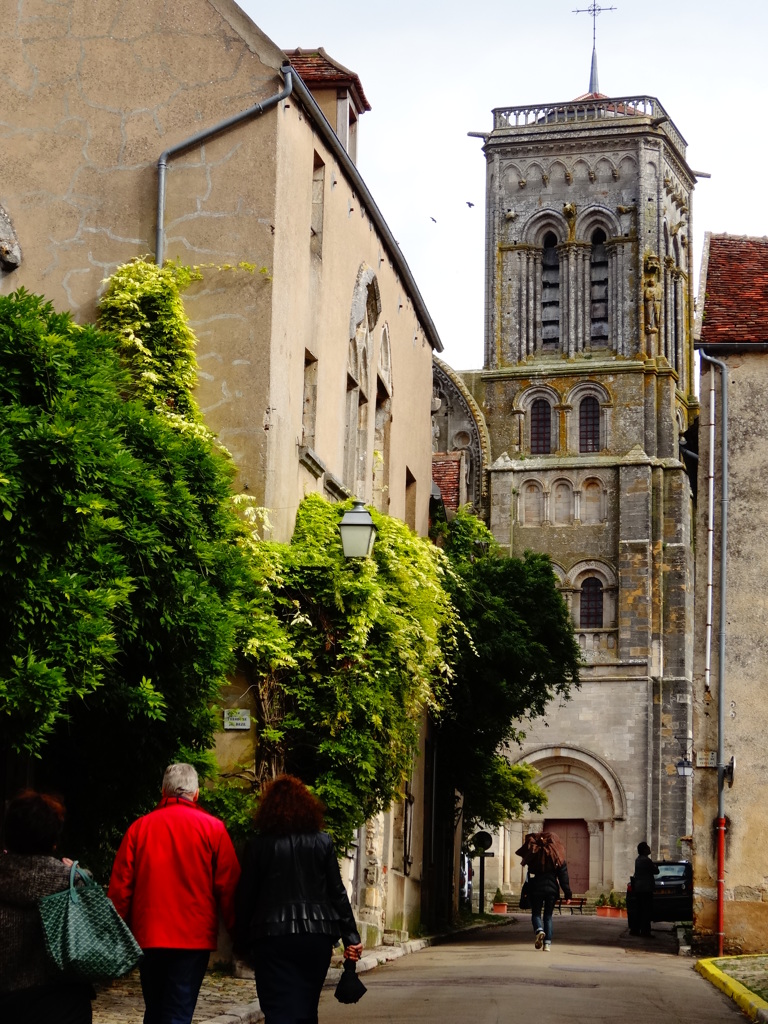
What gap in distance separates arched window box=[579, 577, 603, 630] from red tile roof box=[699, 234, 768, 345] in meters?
26.0

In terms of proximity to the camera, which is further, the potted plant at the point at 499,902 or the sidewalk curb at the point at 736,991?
the potted plant at the point at 499,902

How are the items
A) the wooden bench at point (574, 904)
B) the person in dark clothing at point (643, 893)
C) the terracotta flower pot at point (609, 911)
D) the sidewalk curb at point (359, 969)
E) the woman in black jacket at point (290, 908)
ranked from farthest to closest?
the wooden bench at point (574, 904), the terracotta flower pot at point (609, 911), the person in dark clothing at point (643, 893), the sidewalk curb at point (359, 969), the woman in black jacket at point (290, 908)

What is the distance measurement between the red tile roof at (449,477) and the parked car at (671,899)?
826 centimetres

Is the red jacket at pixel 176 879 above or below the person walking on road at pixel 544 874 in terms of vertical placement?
above

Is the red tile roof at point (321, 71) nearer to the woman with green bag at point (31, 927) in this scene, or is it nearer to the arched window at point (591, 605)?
the woman with green bag at point (31, 927)

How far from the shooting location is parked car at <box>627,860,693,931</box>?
2719 cm

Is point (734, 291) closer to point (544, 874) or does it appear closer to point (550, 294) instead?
point (544, 874)

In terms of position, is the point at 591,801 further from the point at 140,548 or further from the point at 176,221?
the point at 140,548

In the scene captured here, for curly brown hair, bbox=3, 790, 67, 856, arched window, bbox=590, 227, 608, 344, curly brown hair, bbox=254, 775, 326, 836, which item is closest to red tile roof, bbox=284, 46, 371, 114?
curly brown hair, bbox=254, 775, 326, 836

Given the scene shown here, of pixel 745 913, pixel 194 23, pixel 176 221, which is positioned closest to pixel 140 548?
pixel 176 221

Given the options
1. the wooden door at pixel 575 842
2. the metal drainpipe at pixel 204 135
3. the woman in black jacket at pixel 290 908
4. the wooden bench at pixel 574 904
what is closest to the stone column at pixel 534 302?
the wooden door at pixel 575 842

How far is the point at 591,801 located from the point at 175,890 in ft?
140

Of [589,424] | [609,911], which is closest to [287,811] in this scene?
[609,911]

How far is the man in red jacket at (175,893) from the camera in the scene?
7.50 metres
